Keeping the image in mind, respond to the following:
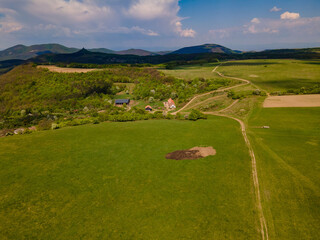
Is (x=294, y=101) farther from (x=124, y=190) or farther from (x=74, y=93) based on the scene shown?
(x=74, y=93)

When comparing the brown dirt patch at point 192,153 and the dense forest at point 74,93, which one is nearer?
the brown dirt patch at point 192,153

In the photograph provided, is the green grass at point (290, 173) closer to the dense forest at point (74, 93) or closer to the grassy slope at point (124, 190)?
the grassy slope at point (124, 190)

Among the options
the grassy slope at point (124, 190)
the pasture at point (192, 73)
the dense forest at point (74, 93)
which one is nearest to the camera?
the grassy slope at point (124, 190)

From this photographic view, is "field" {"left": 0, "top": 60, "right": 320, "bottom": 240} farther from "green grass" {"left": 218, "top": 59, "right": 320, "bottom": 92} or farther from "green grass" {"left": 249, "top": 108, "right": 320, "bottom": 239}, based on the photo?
"green grass" {"left": 218, "top": 59, "right": 320, "bottom": 92}

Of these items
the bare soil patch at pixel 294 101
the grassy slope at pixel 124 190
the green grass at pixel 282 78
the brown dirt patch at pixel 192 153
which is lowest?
the grassy slope at pixel 124 190

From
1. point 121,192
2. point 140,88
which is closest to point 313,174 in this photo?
point 121,192

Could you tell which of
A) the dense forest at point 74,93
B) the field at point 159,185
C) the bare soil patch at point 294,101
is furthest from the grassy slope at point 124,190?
the bare soil patch at point 294,101
